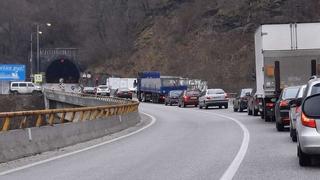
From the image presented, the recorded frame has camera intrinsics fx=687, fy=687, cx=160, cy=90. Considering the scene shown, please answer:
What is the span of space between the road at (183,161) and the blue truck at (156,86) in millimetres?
45793

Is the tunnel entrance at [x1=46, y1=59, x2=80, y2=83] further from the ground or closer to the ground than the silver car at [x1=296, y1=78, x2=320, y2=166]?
further from the ground

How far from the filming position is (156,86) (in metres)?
70.3

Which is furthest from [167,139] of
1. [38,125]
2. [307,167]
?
[307,167]

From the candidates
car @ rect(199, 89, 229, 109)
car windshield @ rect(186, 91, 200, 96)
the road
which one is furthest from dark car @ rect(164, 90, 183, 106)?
the road

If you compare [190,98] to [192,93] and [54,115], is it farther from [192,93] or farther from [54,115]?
[54,115]

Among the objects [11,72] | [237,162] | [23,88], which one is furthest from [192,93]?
[237,162]

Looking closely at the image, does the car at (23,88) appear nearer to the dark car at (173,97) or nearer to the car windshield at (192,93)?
the dark car at (173,97)

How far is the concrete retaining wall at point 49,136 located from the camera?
16.2 metres

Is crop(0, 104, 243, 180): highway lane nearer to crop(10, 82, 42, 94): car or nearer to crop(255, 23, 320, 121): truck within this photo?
crop(255, 23, 320, 121): truck

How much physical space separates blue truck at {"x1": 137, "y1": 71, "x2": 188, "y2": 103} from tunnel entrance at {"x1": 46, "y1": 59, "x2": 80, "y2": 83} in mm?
38719

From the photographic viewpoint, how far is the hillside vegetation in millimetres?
82000

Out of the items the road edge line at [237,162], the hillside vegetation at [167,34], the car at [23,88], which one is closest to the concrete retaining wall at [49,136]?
the road edge line at [237,162]

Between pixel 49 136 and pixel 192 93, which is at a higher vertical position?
pixel 192 93

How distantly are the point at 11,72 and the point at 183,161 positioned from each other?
76464mm
